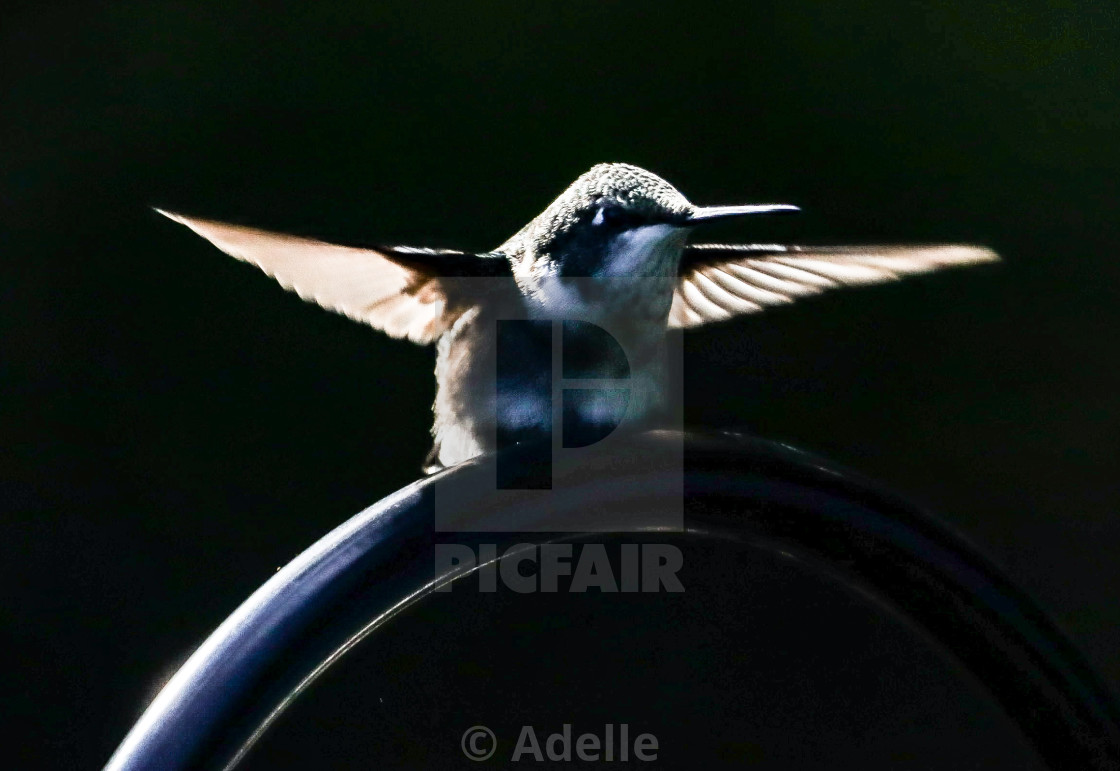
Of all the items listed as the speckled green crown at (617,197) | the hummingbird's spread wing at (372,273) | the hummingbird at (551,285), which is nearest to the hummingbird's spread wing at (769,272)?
the hummingbird at (551,285)

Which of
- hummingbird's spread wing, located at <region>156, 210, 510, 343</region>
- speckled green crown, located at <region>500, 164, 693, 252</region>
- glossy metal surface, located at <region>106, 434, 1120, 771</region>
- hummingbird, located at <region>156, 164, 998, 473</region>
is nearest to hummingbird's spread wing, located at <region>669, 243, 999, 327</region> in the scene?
hummingbird, located at <region>156, 164, 998, 473</region>

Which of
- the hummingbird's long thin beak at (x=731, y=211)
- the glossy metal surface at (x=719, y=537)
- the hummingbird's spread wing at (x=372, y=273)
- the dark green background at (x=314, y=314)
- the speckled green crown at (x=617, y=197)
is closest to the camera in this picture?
the glossy metal surface at (x=719, y=537)

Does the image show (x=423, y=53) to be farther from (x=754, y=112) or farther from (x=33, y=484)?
(x=33, y=484)

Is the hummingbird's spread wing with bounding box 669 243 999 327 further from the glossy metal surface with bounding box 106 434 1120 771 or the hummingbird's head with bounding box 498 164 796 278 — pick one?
the glossy metal surface with bounding box 106 434 1120 771

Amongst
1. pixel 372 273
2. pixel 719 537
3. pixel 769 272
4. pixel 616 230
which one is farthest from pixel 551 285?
pixel 719 537

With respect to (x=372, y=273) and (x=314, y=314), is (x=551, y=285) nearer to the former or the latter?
(x=372, y=273)

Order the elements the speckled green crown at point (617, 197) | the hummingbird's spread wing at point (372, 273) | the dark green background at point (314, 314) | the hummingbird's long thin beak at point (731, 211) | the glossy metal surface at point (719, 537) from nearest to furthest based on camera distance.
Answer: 1. the glossy metal surface at point (719, 537)
2. the hummingbird's spread wing at point (372, 273)
3. the hummingbird's long thin beak at point (731, 211)
4. the speckled green crown at point (617, 197)
5. the dark green background at point (314, 314)

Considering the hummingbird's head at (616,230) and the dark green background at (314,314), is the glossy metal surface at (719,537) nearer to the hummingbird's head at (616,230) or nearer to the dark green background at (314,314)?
the hummingbird's head at (616,230)
